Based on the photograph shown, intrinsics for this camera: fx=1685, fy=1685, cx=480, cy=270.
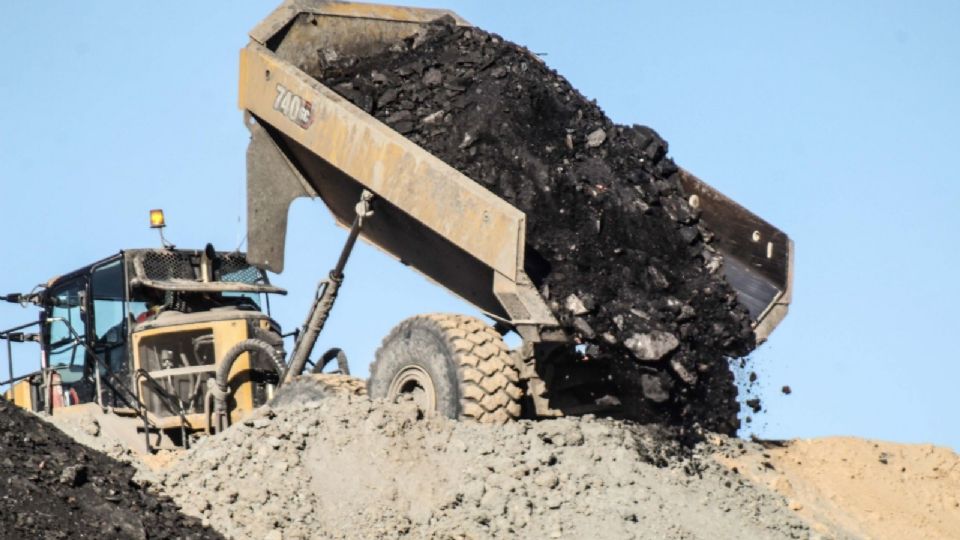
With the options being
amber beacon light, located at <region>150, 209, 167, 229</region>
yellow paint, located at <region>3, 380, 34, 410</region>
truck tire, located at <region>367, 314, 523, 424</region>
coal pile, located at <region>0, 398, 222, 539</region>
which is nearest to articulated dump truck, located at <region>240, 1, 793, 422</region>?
truck tire, located at <region>367, 314, 523, 424</region>

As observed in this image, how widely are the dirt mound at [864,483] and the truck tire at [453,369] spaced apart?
155 cm

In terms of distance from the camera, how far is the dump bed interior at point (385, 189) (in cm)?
1014

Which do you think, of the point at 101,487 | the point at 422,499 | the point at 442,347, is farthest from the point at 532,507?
the point at 101,487

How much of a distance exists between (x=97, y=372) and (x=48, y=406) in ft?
1.58

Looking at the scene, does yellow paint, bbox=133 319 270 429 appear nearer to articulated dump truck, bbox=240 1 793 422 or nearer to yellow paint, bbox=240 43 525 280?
articulated dump truck, bbox=240 1 793 422

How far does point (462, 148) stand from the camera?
10836 mm

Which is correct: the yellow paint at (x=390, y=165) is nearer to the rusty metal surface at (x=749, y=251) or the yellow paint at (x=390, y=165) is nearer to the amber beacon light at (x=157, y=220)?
the amber beacon light at (x=157, y=220)

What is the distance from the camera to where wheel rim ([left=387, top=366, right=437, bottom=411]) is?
10414 millimetres

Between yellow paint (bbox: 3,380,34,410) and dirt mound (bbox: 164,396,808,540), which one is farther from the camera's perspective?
yellow paint (bbox: 3,380,34,410)

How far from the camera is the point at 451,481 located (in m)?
9.66

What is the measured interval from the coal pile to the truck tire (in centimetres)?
178

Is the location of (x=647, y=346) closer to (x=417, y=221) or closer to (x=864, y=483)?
(x=417, y=221)

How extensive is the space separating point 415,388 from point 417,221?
1077 mm

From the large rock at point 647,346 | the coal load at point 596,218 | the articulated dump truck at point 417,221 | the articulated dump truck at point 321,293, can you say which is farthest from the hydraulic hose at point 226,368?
the large rock at point 647,346
